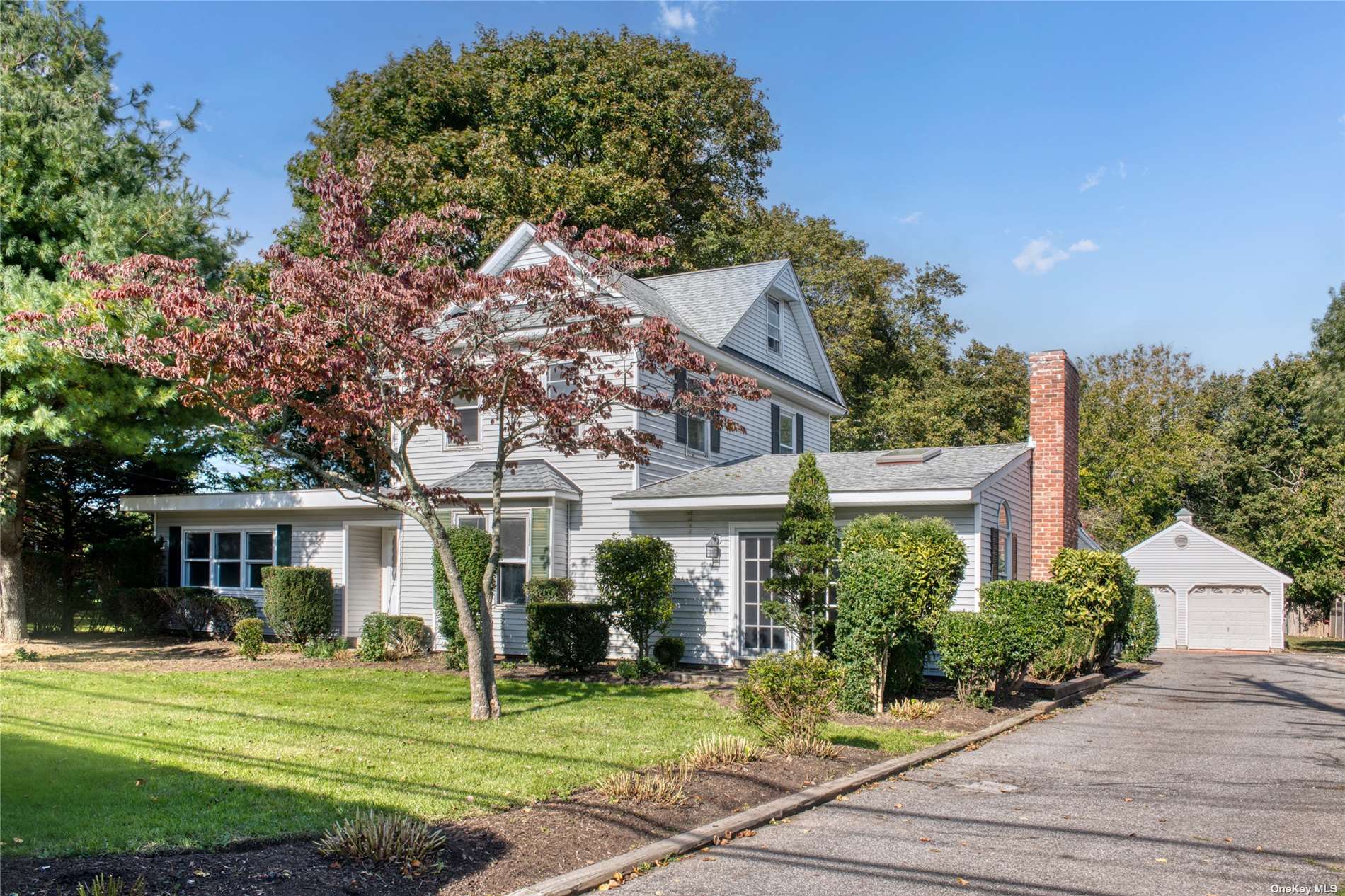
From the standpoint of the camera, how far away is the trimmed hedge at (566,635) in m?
15.6

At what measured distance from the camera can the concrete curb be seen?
5.95m

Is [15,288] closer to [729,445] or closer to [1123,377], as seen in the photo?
[729,445]

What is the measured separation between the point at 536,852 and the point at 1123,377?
153ft

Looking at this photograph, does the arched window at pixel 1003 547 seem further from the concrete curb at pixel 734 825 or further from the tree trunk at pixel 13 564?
the tree trunk at pixel 13 564

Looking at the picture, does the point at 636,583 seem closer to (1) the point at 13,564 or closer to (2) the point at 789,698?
(2) the point at 789,698

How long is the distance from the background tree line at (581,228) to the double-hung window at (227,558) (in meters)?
1.99

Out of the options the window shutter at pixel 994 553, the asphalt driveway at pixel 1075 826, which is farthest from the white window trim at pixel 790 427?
the asphalt driveway at pixel 1075 826

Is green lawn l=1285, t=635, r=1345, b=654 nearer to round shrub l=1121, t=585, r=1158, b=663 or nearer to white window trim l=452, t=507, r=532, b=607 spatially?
round shrub l=1121, t=585, r=1158, b=663

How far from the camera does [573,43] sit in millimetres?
34250

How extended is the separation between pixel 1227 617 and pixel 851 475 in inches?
1034

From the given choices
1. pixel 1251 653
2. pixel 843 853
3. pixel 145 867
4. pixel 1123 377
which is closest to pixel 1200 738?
pixel 843 853

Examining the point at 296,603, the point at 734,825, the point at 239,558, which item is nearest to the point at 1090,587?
the point at 734,825

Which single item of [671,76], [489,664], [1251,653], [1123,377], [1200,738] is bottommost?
[1251,653]

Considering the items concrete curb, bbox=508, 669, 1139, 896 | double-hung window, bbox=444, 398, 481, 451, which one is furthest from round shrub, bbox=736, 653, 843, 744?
double-hung window, bbox=444, 398, 481, 451
